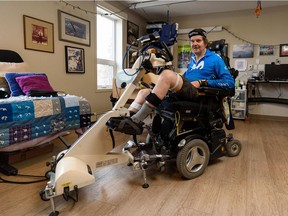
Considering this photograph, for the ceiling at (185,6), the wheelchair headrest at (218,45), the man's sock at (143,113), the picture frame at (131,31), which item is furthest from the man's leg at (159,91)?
the picture frame at (131,31)

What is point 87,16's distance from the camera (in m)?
3.36

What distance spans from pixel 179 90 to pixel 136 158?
1.88ft

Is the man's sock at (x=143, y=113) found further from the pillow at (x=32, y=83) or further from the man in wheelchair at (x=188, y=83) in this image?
the pillow at (x=32, y=83)

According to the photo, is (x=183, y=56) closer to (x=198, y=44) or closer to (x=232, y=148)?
(x=198, y=44)

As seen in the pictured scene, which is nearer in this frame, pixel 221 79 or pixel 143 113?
pixel 143 113

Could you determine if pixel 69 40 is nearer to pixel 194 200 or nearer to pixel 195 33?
pixel 195 33

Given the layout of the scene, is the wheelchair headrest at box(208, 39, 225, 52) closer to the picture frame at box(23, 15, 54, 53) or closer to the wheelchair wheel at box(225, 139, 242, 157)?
the wheelchair wheel at box(225, 139, 242, 157)

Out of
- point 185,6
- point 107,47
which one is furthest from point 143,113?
point 185,6

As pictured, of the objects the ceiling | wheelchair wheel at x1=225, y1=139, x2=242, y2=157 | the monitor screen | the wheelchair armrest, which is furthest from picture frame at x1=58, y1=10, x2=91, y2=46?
the monitor screen

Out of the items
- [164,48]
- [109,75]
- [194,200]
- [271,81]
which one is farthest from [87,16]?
[271,81]

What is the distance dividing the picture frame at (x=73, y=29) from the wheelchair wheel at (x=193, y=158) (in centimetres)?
239

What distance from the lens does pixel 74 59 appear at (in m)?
3.19

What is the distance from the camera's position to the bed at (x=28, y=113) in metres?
1.60

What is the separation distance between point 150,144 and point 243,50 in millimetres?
3740
